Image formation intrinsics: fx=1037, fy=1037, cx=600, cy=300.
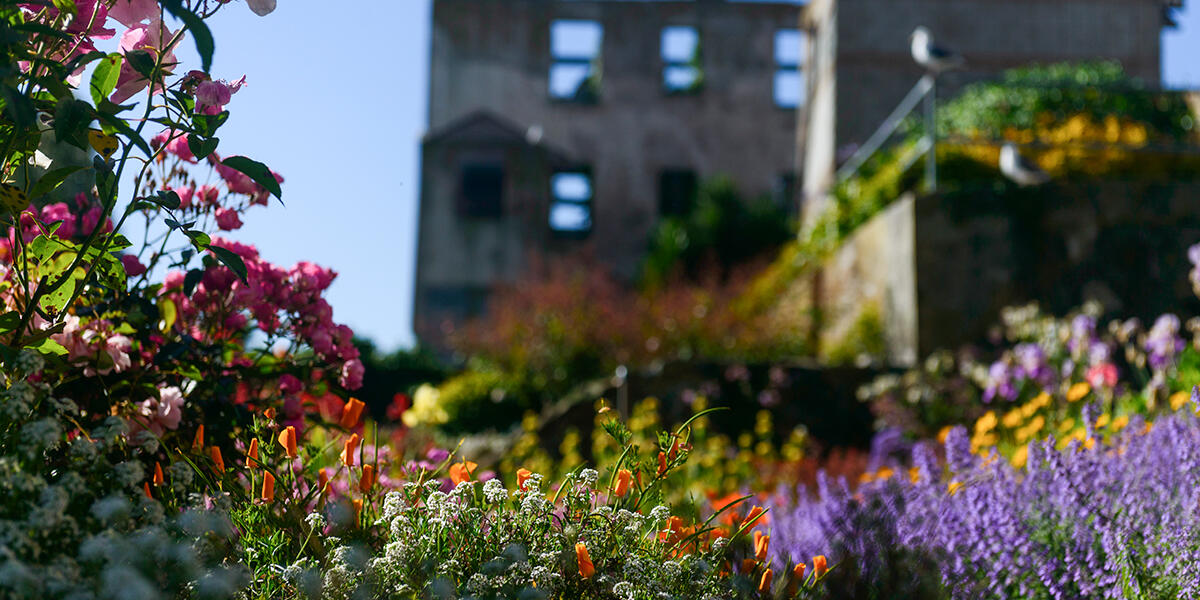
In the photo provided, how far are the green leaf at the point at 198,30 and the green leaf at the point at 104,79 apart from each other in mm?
254

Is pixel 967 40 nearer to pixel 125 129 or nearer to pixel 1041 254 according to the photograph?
pixel 1041 254

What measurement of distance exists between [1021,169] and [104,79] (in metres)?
6.87

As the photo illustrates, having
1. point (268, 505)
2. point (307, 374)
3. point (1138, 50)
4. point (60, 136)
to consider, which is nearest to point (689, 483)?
point (307, 374)

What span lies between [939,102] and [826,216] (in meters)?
2.97

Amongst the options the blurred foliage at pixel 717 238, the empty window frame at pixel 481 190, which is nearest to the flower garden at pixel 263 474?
the blurred foliage at pixel 717 238

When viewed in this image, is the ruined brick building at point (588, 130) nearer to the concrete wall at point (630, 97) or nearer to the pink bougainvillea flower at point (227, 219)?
the concrete wall at point (630, 97)

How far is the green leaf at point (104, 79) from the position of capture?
6.01ft

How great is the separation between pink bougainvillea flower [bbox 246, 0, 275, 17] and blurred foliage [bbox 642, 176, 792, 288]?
13539 mm

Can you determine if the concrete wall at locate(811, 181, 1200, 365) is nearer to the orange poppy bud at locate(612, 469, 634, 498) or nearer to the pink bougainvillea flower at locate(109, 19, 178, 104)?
the orange poppy bud at locate(612, 469, 634, 498)

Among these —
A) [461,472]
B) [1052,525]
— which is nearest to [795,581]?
[461,472]

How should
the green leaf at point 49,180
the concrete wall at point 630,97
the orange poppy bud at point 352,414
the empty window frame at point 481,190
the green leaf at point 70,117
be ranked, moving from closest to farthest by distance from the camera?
the green leaf at point 70,117
the green leaf at point 49,180
the orange poppy bud at point 352,414
the empty window frame at point 481,190
the concrete wall at point 630,97

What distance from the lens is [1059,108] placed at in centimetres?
1041

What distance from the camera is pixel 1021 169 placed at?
746cm

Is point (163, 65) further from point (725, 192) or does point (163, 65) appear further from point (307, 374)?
point (725, 192)
